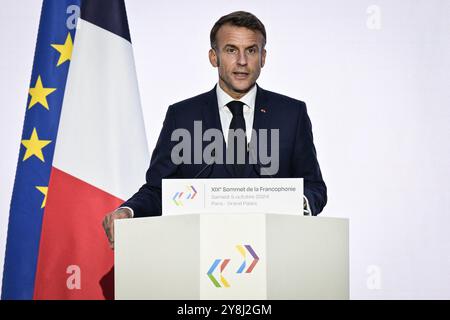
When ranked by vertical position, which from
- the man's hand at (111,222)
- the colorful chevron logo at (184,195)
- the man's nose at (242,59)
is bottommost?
the man's hand at (111,222)

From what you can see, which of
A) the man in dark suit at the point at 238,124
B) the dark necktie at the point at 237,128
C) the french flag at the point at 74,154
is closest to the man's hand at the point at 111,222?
the man in dark suit at the point at 238,124

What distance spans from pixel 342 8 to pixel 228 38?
133cm

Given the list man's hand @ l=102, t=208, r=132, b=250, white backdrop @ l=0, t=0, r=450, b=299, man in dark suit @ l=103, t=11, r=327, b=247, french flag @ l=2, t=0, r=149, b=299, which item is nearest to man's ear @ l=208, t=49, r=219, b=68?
man in dark suit @ l=103, t=11, r=327, b=247

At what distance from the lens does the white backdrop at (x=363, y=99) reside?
398 cm

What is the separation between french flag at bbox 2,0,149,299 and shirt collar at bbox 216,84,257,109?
0.85m

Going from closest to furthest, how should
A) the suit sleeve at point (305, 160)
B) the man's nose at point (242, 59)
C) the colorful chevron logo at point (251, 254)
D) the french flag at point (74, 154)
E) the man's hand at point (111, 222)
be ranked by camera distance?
the colorful chevron logo at point (251, 254), the man's hand at point (111, 222), the suit sleeve at point (305, 160), the man's nose at point (242, 59), the french flag at point (74, 154)

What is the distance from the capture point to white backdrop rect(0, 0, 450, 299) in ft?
13.1

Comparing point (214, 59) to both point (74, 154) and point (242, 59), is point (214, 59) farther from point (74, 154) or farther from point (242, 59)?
point (74, 154)

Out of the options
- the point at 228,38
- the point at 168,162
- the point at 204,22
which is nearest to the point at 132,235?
the point at 168,162

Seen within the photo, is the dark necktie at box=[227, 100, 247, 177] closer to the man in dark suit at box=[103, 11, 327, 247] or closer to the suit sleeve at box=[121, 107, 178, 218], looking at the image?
the man in dark suit at box=[103, 11, 327, 247]

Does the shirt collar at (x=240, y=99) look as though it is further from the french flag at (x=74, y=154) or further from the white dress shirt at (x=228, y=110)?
the french flag at (x=74, y=154)

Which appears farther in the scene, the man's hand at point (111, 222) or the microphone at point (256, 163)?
the microphone at point (256, 163)
